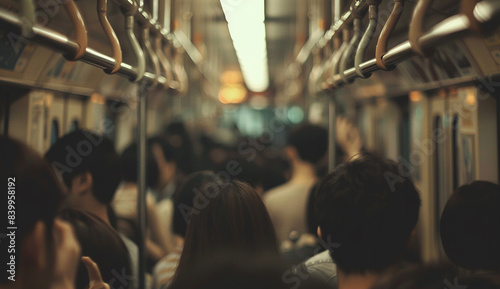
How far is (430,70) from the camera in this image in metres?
3.12

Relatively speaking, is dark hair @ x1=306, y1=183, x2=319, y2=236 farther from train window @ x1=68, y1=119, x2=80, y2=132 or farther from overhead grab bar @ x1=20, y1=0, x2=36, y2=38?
train window @ x1=68, y1=119, x2=80, y2=132

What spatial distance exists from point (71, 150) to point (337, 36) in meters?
1.48

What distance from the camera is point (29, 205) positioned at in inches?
47.1

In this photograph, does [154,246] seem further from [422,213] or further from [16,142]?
[16,142]

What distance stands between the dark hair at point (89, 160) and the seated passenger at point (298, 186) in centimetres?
110

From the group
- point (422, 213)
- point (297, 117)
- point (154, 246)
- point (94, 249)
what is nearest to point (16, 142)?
point (94, 249)

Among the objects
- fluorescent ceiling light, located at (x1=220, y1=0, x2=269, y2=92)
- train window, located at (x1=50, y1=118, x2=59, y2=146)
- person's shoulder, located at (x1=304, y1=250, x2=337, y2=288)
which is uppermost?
fluorescent ceiling light, located at (x1=220, y1=0, x2=269, y2=92)

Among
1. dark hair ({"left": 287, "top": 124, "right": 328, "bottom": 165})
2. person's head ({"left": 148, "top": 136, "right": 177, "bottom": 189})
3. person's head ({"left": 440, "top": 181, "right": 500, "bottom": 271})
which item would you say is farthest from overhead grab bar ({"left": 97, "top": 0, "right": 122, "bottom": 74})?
person's head ({"left": 148, "top": 136, "right": 177, "bottom": 189})

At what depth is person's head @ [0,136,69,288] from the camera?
1185mm

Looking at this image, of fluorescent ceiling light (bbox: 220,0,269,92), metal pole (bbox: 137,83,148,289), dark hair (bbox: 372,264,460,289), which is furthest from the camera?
fluorescent ceiling light (bbox: 220,0,269,92)

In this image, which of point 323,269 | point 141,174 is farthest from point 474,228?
point 141,174

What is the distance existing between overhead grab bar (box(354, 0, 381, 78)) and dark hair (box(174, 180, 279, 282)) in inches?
25.0

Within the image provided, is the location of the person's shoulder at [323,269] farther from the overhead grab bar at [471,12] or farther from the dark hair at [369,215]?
the overhead grab bar at [471,12]

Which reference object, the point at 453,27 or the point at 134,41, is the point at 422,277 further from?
the point at 134,41
